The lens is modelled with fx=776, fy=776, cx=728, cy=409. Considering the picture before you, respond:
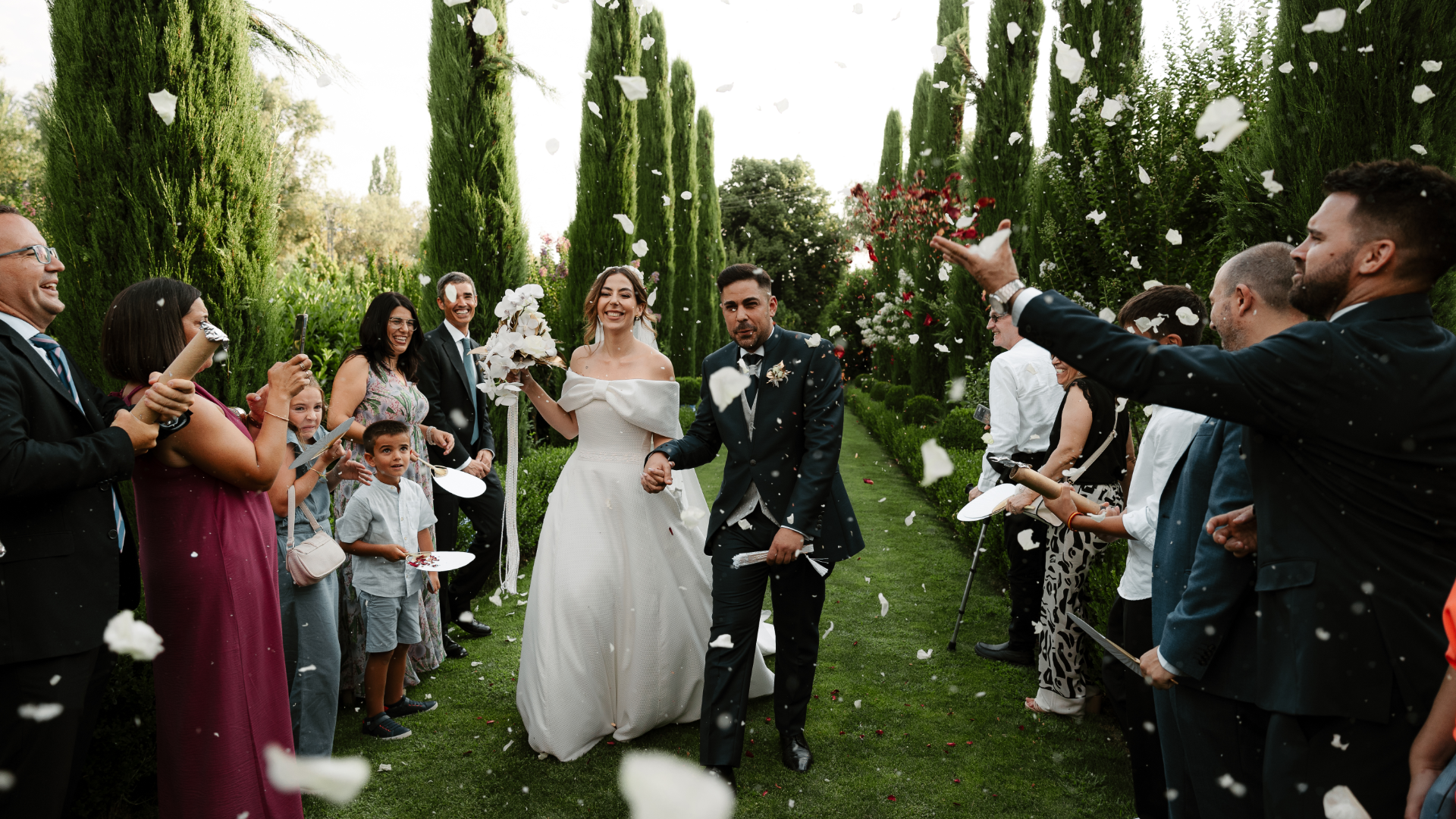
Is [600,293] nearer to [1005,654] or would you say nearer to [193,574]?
[193,574]

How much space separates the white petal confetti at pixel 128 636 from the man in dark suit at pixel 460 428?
312 cm

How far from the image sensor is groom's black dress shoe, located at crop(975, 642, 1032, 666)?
17.2 ft

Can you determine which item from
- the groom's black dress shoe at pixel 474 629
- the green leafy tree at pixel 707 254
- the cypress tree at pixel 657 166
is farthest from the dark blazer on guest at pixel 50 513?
the green leafy tree at pixel 707 254

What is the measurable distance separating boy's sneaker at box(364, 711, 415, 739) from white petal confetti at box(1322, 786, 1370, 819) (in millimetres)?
3918

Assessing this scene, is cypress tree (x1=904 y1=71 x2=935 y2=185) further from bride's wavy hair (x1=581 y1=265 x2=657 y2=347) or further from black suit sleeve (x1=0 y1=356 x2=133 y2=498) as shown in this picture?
black suit sleeve (x1=0 y1=356 x2=133 y2=498)

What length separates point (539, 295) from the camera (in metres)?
4.49

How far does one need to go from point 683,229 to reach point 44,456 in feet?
61.7

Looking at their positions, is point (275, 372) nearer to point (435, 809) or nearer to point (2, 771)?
point (2, 771)

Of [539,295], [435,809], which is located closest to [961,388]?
[539,295]

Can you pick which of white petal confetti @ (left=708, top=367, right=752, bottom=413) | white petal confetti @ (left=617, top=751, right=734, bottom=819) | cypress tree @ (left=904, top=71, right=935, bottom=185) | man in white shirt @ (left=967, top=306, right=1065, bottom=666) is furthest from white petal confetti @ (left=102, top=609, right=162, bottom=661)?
cypress tree @ (left=904, top=71, right=935, bottom=185)

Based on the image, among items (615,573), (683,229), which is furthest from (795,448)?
(683,229)

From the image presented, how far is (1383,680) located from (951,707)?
3.06 meters

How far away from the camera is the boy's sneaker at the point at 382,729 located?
4051 millimetres

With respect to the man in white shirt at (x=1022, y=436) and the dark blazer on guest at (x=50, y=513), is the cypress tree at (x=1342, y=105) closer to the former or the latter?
the man in white shirt at (x=1022, y=436)
